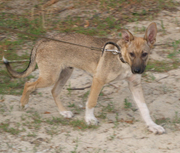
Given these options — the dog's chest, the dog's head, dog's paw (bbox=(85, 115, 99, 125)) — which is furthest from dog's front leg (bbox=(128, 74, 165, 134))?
dog's paw (bbox=(85, 115, 99, 125))

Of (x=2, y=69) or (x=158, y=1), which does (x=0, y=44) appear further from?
(x=158, y=1)

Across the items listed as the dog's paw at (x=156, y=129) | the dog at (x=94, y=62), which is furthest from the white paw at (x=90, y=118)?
the dog's paw at (x=156, y=129)

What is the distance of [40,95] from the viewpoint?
6.82 metres

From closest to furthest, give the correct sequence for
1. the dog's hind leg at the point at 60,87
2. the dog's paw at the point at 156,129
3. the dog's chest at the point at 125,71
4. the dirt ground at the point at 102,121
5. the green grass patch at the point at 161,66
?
1. the dirt ground at the point at 102,121
2. the dog's paw at the point at 156,129
3. the dog's chest at the point at 125,71
4. the dog's hind leg at the point at 60,87
5. the green grass patch at the point at 161,66

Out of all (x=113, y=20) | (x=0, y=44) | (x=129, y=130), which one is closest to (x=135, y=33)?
(x=113, y=20)

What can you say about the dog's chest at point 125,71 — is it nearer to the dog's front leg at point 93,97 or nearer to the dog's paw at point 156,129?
the dog's front leg at point 93,97

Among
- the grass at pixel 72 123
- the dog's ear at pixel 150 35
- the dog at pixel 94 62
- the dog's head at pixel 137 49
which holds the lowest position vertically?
the grass at pixel 72 123

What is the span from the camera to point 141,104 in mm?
5652

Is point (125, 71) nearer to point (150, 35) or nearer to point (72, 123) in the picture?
point (150, 35)

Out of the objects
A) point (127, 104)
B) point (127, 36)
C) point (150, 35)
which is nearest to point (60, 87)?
point (127, 104)

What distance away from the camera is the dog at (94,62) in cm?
536

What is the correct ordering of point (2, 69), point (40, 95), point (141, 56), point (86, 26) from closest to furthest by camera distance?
point (141, 56) < point (40, 95) < point (2, 69) < point (86, 26)

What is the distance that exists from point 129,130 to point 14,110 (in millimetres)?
2051

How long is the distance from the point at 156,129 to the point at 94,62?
1.50m
